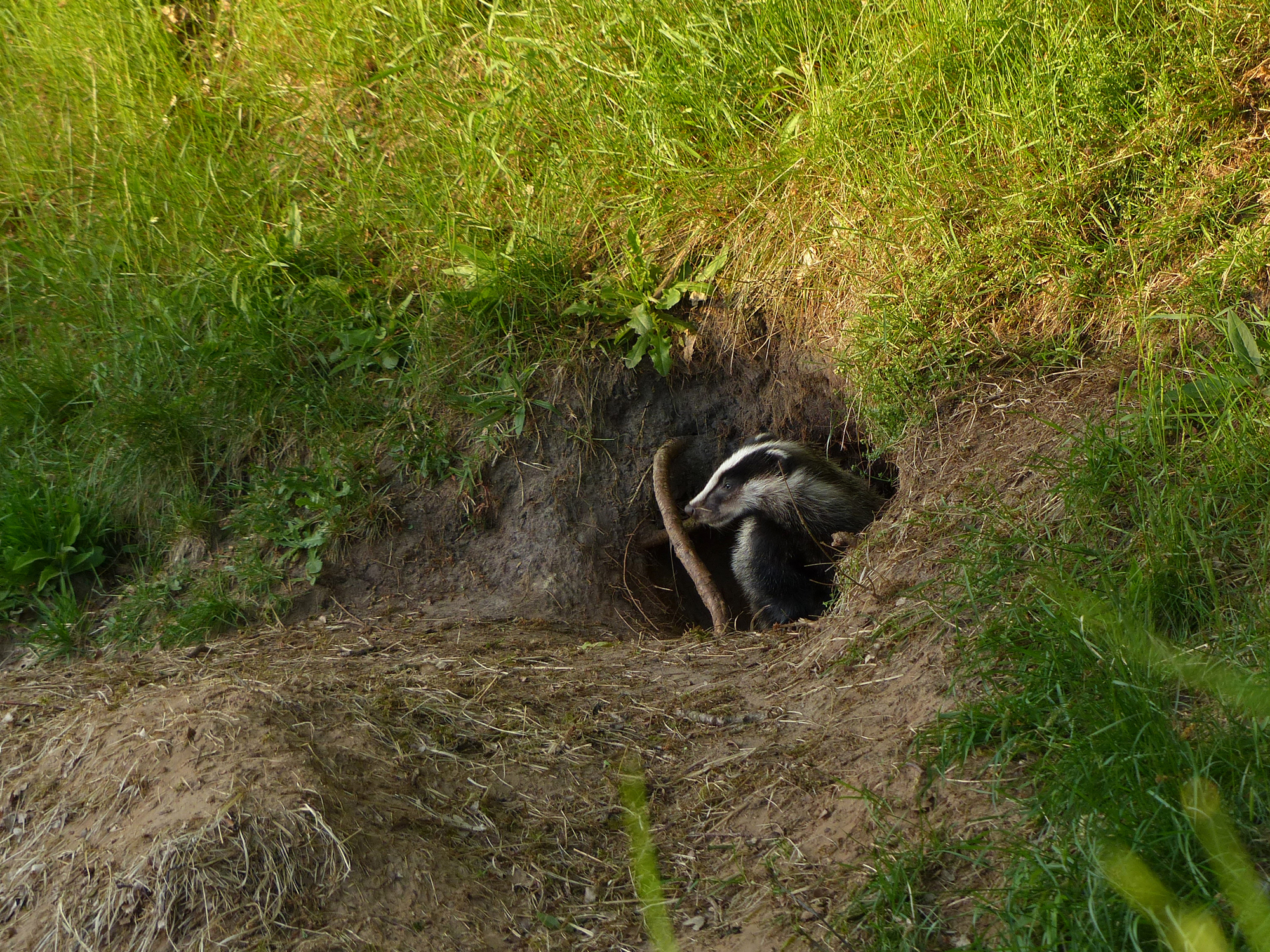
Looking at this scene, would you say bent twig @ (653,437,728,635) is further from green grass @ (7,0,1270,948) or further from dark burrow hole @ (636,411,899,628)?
green grass @ (7,0,1270,948)

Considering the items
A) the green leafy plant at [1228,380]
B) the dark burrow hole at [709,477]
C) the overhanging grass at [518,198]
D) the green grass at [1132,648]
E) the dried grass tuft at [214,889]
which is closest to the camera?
the green grass at [1132,648]

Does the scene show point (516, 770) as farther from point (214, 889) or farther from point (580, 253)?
point (580, 253)

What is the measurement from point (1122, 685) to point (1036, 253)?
6.00 feet

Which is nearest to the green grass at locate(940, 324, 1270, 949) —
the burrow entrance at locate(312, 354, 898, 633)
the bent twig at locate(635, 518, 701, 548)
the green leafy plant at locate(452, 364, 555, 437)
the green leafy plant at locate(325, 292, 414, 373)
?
the burrow entrance at locate(312, 354, 898, 633)

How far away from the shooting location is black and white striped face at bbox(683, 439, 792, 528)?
4.41 m

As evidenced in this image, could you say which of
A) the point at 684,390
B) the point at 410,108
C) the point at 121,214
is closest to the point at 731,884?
the point at 684,390

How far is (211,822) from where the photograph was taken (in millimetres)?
2281

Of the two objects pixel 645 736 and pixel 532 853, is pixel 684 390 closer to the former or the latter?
pixel 645 736

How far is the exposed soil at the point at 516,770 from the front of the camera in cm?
219

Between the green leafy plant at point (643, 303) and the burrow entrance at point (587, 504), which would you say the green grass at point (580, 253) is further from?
the burrow entrance at point (587, 504)

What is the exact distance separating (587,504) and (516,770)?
5.84 feet

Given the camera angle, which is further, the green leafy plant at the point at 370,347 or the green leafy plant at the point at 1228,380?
the green leafy plant at the point at 370,347

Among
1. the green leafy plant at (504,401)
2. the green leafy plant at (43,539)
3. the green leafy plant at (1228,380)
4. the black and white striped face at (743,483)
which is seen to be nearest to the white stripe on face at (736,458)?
the black and white striped face at (743,483)

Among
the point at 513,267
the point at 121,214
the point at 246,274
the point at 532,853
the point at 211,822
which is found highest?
the point at 121,214
